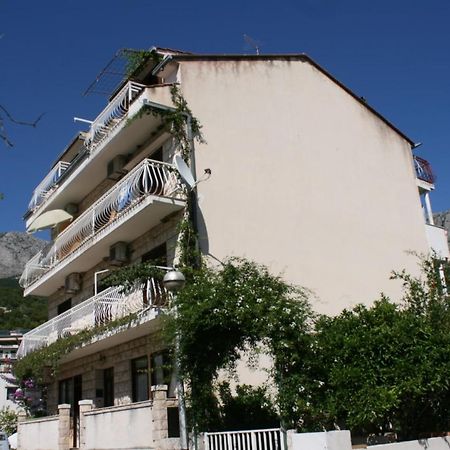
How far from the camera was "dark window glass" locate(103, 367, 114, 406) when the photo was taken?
63.9 feet

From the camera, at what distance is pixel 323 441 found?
30.7 feet

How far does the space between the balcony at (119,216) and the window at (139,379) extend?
368 cm

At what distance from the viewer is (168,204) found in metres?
15.8

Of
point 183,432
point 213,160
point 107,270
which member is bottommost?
point 183,432

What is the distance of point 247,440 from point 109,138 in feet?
34.5

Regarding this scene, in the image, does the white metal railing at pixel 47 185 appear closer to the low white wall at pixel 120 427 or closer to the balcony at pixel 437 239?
the low white wall at pixel 120 427

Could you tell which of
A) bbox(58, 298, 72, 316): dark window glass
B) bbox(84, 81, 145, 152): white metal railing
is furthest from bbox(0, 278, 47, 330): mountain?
bbox(84, 81, 145, 152): white metal railing

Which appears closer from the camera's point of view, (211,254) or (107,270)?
(211,254)

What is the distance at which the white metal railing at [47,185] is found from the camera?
936 inches

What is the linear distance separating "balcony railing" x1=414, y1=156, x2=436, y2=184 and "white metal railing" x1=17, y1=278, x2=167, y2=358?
11.7 metres

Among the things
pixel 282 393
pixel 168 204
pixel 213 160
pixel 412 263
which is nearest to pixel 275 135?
A: pixel 213 160

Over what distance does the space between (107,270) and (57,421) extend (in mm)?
4716

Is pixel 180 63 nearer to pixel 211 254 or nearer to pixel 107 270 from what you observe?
pixel 211 254

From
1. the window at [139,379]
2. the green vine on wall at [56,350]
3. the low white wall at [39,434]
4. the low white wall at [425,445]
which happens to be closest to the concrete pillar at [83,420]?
the window at [139,379]
